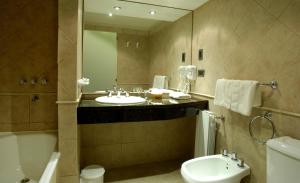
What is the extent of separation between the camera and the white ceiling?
7.23ft

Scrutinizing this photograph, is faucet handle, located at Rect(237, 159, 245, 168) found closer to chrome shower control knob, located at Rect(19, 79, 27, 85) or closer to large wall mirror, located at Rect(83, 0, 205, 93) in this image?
large wall mirror, located at Rect(83, 0, 205, 93)

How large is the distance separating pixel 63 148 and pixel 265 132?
5.41ft

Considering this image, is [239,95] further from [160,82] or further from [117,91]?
[117,91]

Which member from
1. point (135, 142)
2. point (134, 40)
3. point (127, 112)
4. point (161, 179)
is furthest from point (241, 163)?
point (134, 40)

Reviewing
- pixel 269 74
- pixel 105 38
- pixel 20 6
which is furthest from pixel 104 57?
pixel 269 74

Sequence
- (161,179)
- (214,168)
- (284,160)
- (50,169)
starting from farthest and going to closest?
(161,179)
(214,168)
(50,169)
(284,160)

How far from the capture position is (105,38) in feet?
7.37

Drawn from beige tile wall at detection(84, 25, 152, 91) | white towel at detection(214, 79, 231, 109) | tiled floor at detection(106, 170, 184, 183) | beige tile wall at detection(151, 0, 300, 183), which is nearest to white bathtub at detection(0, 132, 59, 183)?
tiled floor at detection(106, 170, 184, 183)

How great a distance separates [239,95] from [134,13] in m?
1.54

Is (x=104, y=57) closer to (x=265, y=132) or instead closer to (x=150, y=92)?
(x=150, y=92)

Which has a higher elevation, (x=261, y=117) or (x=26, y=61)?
(x=26, y=61)

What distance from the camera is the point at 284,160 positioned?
124cm

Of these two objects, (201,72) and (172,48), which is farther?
(172,48)

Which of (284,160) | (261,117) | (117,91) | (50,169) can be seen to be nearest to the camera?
(284,160)
